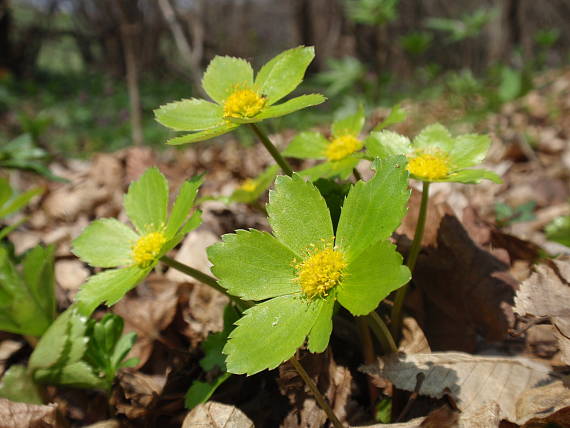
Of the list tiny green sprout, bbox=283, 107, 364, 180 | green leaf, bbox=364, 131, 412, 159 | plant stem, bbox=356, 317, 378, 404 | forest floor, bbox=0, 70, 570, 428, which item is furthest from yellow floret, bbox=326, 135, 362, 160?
plant stem, bbox=356, 317, 378, 404

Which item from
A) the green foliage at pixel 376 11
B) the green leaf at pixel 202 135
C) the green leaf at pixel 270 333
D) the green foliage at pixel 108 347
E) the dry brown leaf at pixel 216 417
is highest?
the green foliage at pixel 376 11

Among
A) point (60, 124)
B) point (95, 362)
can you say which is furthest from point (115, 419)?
point (60, 124)

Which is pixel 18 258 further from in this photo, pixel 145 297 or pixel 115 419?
pixel 115 419

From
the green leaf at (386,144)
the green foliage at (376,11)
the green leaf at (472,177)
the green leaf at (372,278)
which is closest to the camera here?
the green leaf at (372,278)

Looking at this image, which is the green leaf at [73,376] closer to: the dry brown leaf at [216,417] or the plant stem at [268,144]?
the dry brown leaf at [216,417]

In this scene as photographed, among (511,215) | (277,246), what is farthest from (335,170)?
(511,215)

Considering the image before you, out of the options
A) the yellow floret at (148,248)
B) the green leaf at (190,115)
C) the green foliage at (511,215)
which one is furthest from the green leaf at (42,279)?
the green foliage at (511,215)
